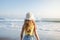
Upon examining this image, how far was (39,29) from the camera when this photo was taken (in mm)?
2377

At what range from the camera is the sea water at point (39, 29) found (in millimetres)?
2381

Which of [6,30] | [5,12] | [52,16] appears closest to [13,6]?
[5,12]

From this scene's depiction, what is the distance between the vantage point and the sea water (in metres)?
2.38

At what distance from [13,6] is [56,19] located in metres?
0.59

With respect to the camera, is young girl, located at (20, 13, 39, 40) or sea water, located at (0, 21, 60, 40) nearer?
young girl, located at (20, 13, 39, 40)

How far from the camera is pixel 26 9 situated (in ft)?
7.86

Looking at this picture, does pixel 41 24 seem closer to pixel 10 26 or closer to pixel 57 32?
pixel 57 32

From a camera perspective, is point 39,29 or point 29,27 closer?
point 29,27

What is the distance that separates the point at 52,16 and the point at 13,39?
1.94 ft

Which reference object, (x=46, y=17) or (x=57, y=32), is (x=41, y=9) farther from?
(x=57, y=32)

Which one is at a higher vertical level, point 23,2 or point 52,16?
point 23,2

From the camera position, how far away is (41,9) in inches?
95.0

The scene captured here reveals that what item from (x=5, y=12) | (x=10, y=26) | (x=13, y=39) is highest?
(x=5, y=12)

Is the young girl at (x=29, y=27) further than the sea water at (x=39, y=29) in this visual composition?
No
